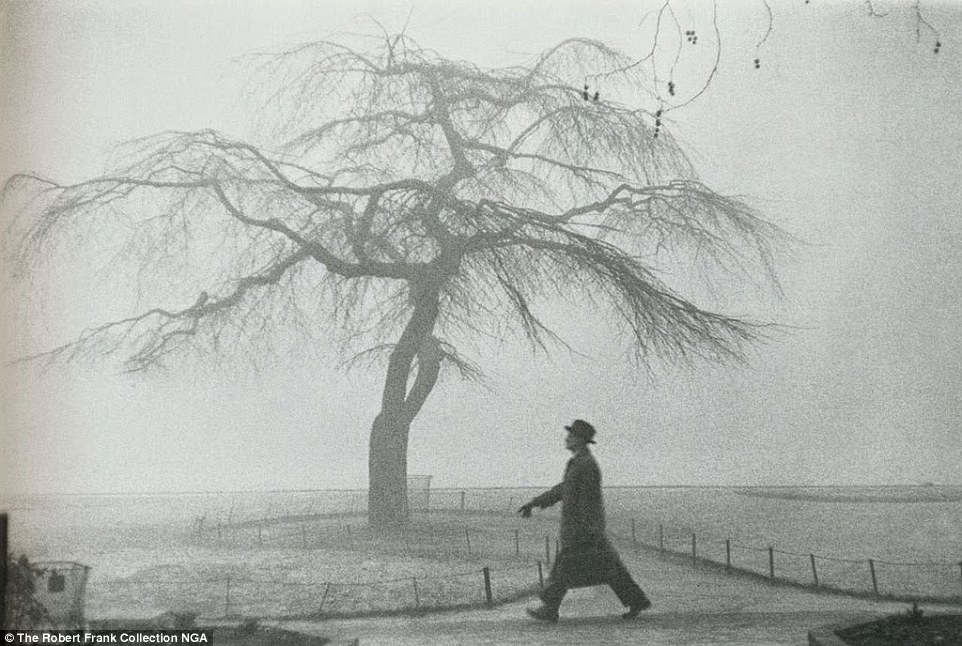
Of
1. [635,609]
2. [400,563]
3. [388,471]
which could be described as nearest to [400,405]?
[388,471]

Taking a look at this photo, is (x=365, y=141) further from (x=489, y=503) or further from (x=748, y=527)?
(x=748, y=527)

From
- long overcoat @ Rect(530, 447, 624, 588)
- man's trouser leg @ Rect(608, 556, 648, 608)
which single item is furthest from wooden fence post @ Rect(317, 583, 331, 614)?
man's trouser leg @ Rect(608, 556, 648, 608)

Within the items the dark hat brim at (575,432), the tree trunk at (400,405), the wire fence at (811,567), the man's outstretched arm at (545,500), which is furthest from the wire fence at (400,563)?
the dark hat brim at (575,432)

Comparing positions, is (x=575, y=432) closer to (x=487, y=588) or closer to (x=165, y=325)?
(x=487, y=588)

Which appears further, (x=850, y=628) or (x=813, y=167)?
(x=813, y=167)

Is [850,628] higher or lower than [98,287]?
lower

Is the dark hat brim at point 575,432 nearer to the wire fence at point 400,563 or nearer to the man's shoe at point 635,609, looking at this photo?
the wire fence at point 400,563

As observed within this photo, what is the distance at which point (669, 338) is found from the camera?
4.75m

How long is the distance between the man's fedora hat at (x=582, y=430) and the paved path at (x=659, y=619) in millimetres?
611

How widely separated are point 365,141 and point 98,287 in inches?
58.3

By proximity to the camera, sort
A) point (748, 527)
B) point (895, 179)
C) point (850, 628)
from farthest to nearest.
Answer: point (895, 179) < point (748, 527) < point (850, 628)

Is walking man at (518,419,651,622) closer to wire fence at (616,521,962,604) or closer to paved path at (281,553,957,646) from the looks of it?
paved path at (281,553,957,646)

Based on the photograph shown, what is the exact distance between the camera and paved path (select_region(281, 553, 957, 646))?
432cm

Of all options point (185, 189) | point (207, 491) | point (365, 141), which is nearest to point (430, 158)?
point (365, 141)
